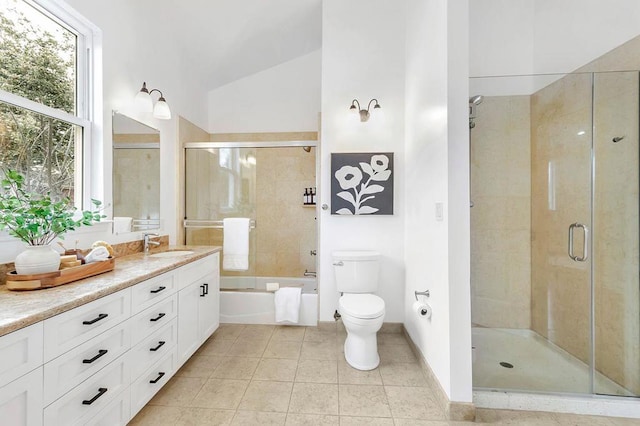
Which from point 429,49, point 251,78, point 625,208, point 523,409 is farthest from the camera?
point 251,78

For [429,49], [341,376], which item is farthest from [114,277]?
[429,49]

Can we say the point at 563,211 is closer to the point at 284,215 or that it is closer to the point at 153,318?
the point at 284,215

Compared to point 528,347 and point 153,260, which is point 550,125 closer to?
point 528,347

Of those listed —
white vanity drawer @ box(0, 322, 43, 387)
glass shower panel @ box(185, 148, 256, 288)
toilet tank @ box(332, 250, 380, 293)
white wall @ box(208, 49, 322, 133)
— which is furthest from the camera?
white wall @ box(208, 49, 322, 133)

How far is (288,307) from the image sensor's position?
2549 millimetres

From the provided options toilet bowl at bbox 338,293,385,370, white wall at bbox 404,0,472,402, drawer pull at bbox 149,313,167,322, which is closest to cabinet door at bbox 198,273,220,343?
drawer pull at bbox 149,313,167,322

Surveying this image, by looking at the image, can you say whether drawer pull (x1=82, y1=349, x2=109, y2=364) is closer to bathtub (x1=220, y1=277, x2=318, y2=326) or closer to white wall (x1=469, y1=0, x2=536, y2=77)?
bathtub (x1=220, y1=277, x2=318, y2=326)

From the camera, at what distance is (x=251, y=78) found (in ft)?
11.5

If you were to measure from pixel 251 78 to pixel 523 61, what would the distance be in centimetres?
299

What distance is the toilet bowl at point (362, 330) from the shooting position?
6.09 ft

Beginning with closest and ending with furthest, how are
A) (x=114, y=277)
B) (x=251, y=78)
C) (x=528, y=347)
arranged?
(x=114, y=277), (x=528, y=347), (x=251, y=78)

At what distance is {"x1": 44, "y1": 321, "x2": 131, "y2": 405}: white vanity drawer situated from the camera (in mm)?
952

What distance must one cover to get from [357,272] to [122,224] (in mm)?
1911

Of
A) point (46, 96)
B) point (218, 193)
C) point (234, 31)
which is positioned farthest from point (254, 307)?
point (234, 31)
